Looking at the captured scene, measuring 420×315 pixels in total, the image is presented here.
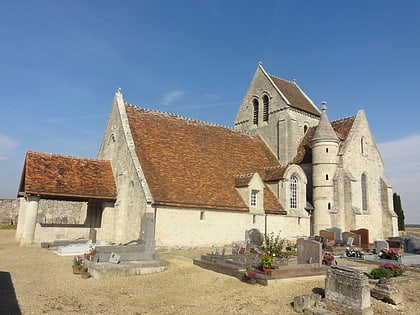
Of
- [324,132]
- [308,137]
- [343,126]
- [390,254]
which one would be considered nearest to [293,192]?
[324,132]

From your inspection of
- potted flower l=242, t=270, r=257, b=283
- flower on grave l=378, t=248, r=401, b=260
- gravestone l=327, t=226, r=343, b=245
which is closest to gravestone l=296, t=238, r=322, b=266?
potted flower l=242, t=270, r=257, b=283

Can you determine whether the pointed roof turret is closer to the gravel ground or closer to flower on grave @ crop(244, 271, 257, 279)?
the gravel ground

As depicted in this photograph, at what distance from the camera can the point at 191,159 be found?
22766 mm

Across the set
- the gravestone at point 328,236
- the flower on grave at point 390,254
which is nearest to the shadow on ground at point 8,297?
the flower on grave at point 390,254

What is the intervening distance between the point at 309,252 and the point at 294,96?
68.5ft

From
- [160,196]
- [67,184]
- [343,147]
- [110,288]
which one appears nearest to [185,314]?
[110,288]

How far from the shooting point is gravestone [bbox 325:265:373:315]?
8094 millimetres

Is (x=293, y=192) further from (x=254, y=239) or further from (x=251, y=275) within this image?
(x=251, y=275)

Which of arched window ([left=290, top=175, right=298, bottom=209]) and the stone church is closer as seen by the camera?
the stone church

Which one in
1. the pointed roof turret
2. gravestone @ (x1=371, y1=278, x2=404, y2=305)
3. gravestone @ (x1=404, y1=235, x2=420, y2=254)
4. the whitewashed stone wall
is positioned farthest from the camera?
the pointed roof turret

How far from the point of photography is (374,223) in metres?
27.1

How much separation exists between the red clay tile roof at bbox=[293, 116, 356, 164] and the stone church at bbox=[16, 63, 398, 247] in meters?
0.10

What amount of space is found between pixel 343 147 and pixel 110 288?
20988 mm

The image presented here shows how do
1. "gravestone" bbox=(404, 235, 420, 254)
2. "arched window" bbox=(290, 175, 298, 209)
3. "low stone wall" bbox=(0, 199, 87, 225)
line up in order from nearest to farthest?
1. "gravestone" bbox=(404, 235, 420, 254)
2. "arched window" bbox=(290, 175, 298, 209)
3. "low stone wall" bbox=(0, 199, 87, 225)
